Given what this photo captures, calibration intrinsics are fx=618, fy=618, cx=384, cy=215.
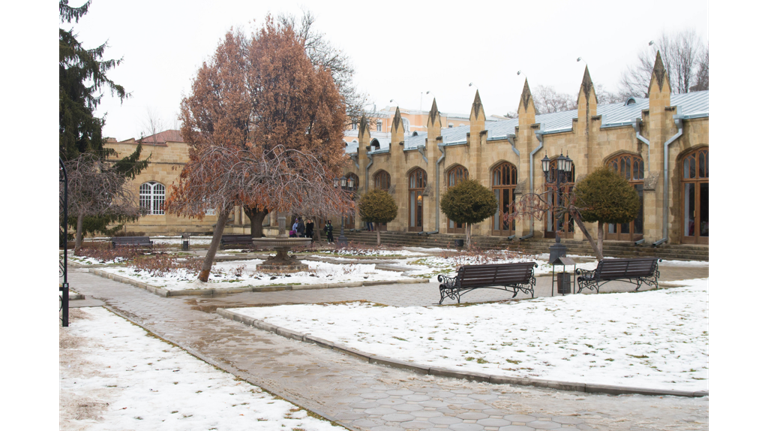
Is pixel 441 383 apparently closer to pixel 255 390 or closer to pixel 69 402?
pixel 255 390

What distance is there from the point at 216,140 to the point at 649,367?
24718mm

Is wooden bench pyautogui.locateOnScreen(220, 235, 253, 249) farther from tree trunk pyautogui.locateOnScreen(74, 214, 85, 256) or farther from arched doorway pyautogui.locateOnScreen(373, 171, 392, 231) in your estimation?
arched doorway pyautogui.locateOnScreen(373, 171, 392, 231)

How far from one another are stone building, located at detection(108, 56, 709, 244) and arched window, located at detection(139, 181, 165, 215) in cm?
8

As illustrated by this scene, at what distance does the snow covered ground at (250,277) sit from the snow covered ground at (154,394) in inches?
250

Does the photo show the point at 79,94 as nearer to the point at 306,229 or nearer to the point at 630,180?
the point at 306,229

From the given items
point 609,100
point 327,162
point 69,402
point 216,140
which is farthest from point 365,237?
point 69,402

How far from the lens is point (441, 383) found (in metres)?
6.07

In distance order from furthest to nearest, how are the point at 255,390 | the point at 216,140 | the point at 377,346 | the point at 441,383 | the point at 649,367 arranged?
the point at 216,140, the point at 377,346, the point at 649,367, the point at 441,383, the point at 255,390

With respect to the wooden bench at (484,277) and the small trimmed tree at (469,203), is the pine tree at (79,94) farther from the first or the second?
the wooden bench at (484,277)

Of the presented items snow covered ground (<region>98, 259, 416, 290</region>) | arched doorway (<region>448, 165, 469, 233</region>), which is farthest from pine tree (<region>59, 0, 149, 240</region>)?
arched doorway (<region>448, 165, 469, 233</region>)

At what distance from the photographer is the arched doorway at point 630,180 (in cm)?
2553

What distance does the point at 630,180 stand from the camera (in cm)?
2562

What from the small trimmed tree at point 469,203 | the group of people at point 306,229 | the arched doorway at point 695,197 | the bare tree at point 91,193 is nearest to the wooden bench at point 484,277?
the arched doorway at point 695,197

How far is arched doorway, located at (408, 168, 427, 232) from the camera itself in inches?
1443
